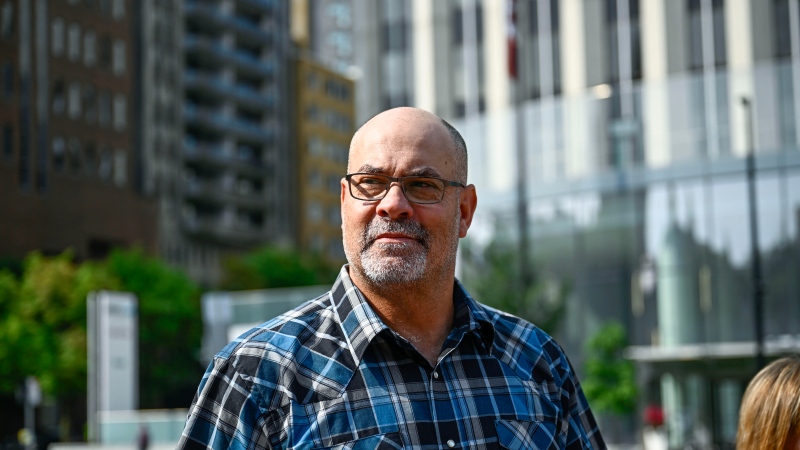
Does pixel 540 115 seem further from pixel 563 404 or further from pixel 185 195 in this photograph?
pixel 185 195

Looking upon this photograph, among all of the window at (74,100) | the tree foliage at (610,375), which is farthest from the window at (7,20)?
the tree foliage at (610,375)

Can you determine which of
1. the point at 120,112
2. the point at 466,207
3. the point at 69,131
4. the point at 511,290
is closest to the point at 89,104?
the point at 69,131

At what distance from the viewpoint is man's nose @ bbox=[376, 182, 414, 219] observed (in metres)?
3.38

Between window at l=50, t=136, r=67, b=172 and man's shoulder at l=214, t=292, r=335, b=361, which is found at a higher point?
window at l=50, t=136, r=67, b=172

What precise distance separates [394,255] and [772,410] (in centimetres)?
114

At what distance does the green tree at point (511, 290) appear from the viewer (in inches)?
1305

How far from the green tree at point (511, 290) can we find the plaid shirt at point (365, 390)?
28787 mm

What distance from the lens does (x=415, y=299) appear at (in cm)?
342

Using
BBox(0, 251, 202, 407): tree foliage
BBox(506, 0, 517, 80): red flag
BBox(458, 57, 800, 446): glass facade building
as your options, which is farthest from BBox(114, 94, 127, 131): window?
BBox(506, 0, 517, 80): red flag

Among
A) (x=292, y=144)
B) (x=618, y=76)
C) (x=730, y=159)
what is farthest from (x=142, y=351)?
(x=292, y=144)

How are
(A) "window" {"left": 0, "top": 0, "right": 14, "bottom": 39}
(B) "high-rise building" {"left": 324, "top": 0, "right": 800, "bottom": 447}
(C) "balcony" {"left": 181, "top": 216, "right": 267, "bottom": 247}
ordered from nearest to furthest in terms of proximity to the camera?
1. (B) "high-rise building" {"left": 324, "top": 0, "right": 800, "bottom": 447}
2. (A) "window" {"left": 0, "top": 0, "right": 14, "bottom": 39}
3. (C) "balcony" {"left": 181, "top": 216, "right": 267, "bottom": 247}

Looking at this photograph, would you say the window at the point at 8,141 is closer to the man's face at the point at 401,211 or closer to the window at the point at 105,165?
the window at the point at 105,165

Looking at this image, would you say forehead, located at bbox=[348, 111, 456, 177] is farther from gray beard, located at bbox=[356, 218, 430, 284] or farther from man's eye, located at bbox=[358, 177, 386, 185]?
gray beard, located at bbox=[356, 218, 430, 284]

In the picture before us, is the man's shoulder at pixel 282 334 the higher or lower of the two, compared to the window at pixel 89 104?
lower
